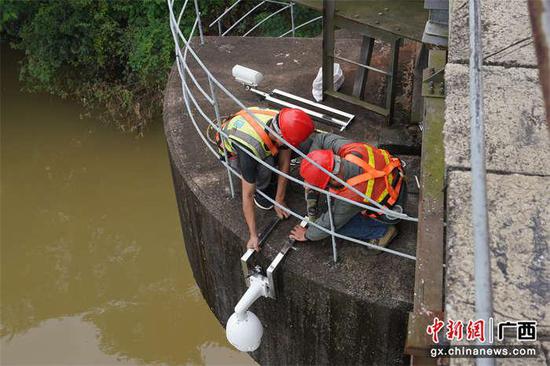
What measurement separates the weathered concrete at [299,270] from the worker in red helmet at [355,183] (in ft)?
0.64

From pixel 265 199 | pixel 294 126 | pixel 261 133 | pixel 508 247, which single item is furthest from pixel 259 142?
pixel 508 247

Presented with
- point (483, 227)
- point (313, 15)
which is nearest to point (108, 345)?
point (313, 15)

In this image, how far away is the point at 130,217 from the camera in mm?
10633

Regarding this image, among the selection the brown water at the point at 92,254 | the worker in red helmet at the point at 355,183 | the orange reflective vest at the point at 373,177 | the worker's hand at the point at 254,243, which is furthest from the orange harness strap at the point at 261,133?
the brown water at the point at 92,254

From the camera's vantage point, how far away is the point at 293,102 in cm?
658

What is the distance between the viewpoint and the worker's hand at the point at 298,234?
5.02 metres

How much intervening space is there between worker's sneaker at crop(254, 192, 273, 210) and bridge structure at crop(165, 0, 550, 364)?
0.42 feet

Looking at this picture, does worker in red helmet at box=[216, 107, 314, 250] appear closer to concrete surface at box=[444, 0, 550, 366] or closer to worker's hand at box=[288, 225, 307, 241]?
worker's hand at box=[288, 225, 307, 241]

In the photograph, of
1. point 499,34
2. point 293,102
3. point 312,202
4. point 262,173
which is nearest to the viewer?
point 499,34

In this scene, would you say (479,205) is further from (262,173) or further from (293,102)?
(293,102)

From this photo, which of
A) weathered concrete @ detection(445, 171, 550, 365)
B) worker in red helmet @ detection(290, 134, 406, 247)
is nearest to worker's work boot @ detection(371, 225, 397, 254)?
worker in red helmet @ detection(290, 134, 406, 247)

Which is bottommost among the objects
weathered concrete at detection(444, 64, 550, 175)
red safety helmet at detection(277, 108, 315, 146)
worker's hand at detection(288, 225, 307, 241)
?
worker's hand at detection(288, 225, 307, 241)

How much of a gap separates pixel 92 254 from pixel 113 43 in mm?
4521

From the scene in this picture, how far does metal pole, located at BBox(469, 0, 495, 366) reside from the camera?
82.2 inches
